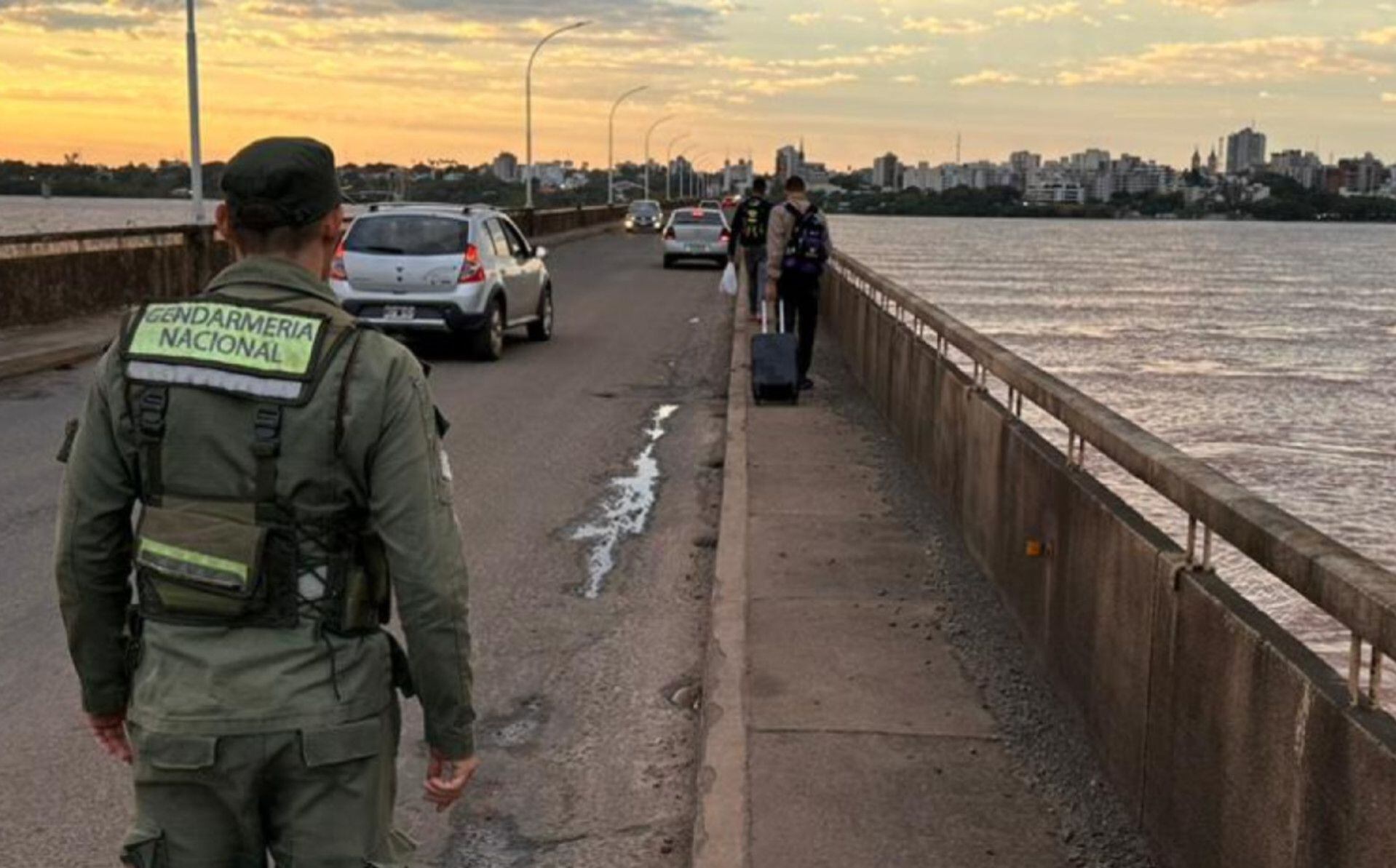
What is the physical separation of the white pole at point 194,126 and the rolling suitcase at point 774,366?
496 inches

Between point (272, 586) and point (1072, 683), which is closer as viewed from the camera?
point (272, 586)

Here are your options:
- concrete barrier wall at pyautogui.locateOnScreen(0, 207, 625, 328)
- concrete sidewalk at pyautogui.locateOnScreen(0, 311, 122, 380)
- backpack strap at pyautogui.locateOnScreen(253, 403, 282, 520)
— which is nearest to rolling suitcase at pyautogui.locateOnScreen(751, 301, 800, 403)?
concrete sidewalk at pyautogui.locateOnScreen(0, 311, 122, 380)

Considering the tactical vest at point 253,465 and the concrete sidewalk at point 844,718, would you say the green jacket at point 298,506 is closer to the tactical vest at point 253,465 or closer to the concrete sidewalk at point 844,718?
the tactical vest at point 253,465

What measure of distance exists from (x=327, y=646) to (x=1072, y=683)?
3172 millimetres

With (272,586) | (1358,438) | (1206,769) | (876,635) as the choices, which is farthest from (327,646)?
(1358,438)

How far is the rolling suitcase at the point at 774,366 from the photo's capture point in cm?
1252

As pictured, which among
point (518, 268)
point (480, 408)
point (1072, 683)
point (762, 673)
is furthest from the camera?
point (518, 268)

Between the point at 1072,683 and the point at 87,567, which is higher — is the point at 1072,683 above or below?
below

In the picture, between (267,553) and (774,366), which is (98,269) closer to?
(774,366)

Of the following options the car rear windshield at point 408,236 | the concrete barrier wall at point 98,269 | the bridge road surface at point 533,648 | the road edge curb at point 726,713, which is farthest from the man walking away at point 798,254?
the concrete barrier wall at point 98,269

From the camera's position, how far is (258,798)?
248cm

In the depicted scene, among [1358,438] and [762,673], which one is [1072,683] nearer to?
[762,673]

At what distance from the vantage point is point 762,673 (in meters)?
5.73

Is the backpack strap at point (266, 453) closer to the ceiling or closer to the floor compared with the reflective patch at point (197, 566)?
closer to the ceiling
